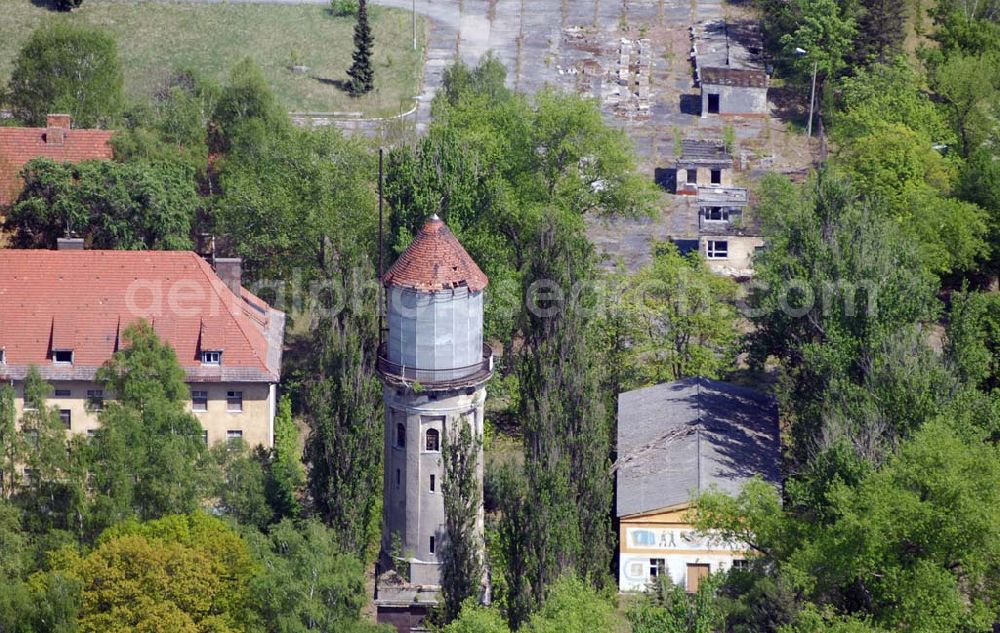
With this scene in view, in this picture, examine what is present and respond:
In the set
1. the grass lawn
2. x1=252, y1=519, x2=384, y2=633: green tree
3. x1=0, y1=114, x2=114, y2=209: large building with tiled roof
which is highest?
x1=0, y1=114, x2=114, y2=209: large building with tiled roof

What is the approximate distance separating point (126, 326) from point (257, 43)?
58661 mm

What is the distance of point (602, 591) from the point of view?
77688mm

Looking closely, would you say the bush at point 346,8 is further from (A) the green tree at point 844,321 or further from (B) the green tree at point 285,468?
(B) the green tree at point 285,468

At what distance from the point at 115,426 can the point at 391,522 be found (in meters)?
10.6

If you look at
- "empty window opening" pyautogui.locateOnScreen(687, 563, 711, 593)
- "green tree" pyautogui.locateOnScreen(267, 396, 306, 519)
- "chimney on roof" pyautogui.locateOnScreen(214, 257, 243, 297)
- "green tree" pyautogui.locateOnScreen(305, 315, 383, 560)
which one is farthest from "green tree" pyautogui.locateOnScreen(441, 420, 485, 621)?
"chimney on roof" pyautogui.locateOnScreen(214, 257, 243, 297)

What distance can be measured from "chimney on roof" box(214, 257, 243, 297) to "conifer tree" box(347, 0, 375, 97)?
46093 millimetres

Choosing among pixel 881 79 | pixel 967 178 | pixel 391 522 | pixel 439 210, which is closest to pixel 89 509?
pixel 391 522

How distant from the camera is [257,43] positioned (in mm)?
145625

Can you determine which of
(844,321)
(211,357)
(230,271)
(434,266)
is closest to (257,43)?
(230,271)

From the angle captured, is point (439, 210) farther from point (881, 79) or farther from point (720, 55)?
point (720, 55)

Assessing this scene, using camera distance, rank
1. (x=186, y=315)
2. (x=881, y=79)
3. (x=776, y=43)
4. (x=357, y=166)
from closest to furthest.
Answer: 1. (x=186, y=315)
2. (x=357, y=166)
3. (x=881, y=79)
4. (x=776, y=43)

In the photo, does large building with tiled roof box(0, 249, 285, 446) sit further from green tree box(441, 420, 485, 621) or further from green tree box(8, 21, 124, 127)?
green tree box(8, 21, 124, 127)

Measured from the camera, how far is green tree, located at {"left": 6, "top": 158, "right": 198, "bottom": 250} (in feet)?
332

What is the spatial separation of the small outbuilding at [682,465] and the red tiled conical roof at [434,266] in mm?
13230
